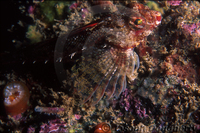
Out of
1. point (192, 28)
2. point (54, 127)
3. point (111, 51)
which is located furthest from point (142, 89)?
point (54, 127)

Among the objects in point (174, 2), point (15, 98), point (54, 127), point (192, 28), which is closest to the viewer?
point (54, 127)

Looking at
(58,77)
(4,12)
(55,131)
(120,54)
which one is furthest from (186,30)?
(4,12)

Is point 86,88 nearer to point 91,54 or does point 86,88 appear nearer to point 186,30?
point 91,54

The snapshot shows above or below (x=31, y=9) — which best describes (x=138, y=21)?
below

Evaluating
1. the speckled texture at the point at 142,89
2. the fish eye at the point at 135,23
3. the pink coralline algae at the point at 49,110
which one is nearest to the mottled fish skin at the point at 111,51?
the fish eye at the point at 135,23

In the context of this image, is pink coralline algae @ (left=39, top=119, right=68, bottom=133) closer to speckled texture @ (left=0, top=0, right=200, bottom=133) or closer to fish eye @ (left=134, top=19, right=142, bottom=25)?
speckled texture @ (left=0, top=0, right=200, bottom=133)

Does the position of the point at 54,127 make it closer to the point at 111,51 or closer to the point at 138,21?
the point at 111,51
